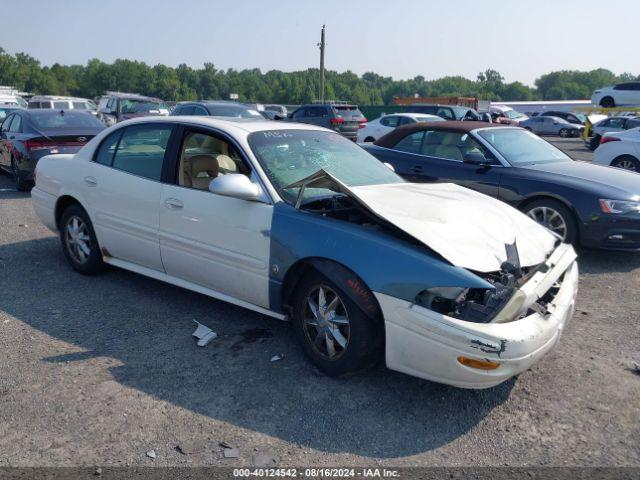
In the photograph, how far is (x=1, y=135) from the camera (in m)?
10.4

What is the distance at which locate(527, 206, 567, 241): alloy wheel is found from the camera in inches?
244

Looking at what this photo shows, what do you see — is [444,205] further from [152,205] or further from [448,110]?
[448,110]

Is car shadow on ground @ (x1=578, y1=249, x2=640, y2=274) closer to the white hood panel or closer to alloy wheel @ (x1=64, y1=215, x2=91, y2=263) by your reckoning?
the white hood panel

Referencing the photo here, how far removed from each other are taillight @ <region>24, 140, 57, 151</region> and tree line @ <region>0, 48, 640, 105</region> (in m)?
85.0

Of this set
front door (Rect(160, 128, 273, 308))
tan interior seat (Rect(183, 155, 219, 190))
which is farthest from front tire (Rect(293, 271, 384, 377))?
tan interior seat (Rect(183, 155, 219, 190))

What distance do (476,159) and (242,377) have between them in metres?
4.39

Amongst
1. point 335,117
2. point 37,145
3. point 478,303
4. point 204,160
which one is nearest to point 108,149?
point 204,160

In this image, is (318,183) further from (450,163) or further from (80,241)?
(450,163)

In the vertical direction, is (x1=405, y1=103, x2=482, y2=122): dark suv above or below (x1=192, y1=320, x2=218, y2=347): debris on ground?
above

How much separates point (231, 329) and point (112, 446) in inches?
59.2

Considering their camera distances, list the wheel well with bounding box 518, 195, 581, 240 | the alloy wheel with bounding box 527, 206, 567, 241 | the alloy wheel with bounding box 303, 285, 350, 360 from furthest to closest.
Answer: the alloy wheel with bounding box 527, 206, 567, 241, the wheel well with bounding box 518, 195, 581, 240, the alloy wheel with bounding box 303, 285, 350, 360

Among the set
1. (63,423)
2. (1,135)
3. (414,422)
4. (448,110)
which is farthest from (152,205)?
(448,110)

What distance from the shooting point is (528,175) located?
647 cm

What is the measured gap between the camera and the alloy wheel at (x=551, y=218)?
6.20 metres
